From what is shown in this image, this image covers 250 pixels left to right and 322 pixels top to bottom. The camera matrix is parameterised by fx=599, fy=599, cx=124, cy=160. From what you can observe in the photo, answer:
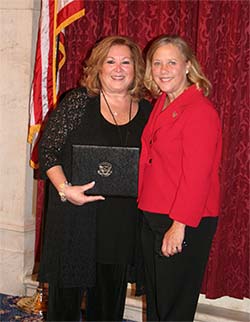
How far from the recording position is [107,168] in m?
2.73

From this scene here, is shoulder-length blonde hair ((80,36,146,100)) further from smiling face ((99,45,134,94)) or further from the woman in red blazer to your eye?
the woman in red blazer

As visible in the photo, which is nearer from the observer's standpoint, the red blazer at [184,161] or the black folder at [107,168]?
the red blazer at [184,161]

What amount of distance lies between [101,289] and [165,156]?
2.86ft

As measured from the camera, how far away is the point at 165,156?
251 cm

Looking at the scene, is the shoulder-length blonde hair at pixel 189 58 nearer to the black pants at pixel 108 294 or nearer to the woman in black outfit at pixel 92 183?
the woman in black outfit at pixel 92 183

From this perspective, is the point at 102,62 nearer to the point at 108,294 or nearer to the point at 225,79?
the point at 225,79

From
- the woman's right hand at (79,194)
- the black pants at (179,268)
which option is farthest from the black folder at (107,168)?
the black pants at (179,268)

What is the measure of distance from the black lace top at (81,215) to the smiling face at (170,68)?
0.35 metres

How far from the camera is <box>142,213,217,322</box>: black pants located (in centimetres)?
254

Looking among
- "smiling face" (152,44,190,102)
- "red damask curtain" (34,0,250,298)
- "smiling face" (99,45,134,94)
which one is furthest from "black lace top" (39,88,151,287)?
"red damask curtain" (34,0,250,298)

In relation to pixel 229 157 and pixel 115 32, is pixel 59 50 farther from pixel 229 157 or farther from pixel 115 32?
pixel 229 157

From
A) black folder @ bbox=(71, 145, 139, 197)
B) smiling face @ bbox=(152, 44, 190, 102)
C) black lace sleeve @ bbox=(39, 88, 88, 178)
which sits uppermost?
smiling face @ bbox=(152, 44, 190, 102)

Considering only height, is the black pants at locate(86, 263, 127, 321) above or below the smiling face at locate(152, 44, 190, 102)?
below

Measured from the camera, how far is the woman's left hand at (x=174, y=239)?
246cm
